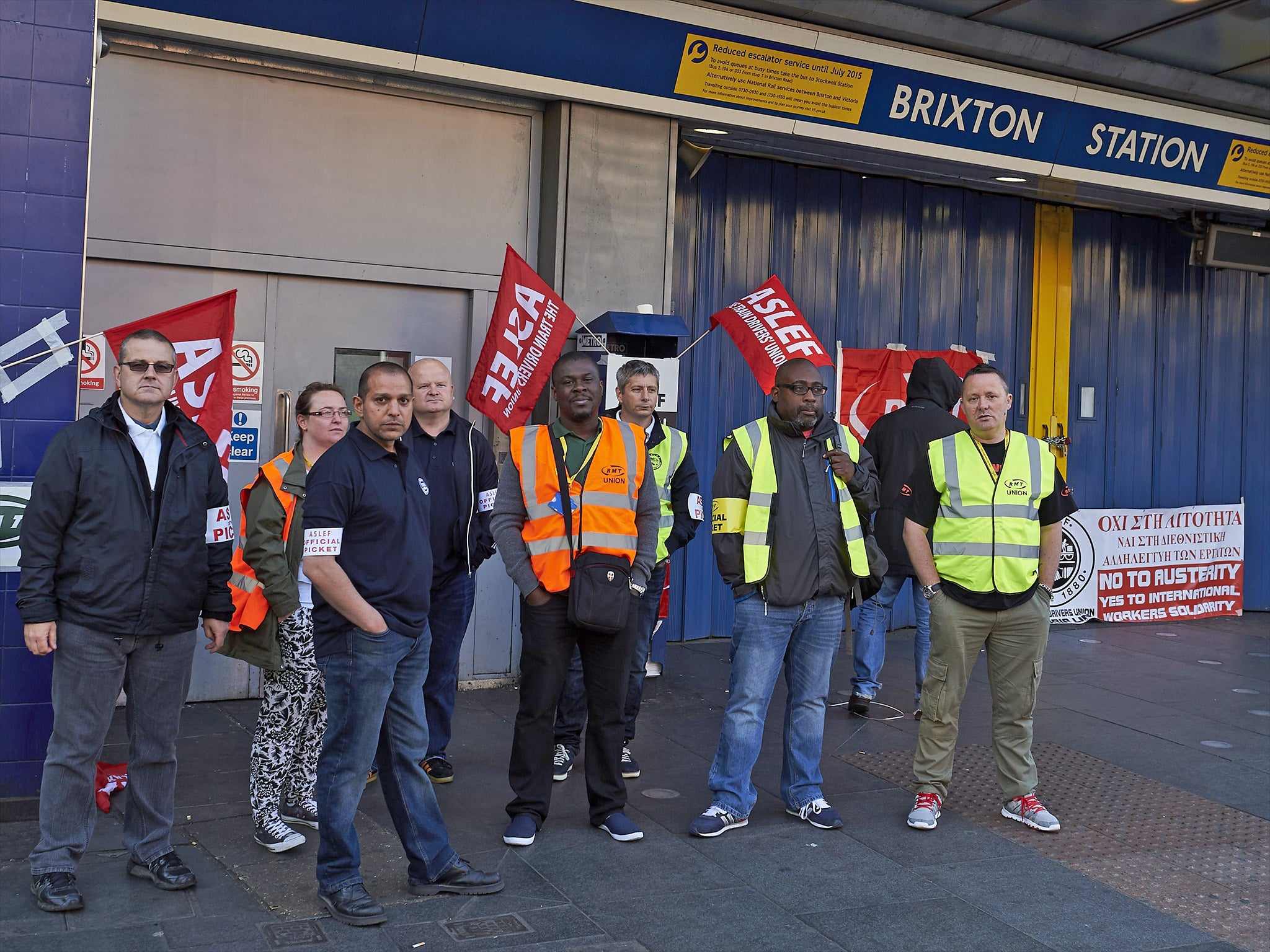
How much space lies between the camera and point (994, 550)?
17.3 ft

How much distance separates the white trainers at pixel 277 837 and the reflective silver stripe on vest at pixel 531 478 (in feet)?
5.14

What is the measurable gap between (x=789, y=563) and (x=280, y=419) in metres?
3.54

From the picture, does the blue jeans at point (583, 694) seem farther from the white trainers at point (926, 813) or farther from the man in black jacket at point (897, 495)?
the man in black jacket at point (897, 495)

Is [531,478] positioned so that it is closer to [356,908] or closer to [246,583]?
[246,583]

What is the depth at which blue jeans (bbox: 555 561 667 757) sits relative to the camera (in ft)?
19.7

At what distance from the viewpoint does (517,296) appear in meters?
7.11

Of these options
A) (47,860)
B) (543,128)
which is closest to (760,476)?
(47,860)

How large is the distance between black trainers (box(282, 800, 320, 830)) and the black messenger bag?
4.64 feet

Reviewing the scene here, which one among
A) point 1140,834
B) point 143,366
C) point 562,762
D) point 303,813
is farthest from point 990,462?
point 143,366

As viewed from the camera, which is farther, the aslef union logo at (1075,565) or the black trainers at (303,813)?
the aslef union logo at (1075,565)

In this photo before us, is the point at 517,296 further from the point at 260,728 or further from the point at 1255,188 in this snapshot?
the point at 1255,188

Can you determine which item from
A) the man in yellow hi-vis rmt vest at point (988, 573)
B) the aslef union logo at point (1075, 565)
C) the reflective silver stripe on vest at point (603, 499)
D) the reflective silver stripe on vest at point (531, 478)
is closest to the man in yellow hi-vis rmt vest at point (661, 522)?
the reflective silver stripe on vest at point (603, 499)

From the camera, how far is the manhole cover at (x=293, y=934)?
390 cm

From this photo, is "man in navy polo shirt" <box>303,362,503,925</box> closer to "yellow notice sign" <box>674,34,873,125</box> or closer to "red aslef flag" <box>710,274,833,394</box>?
"red aslef flag" <box>710,274,833,394</box>
